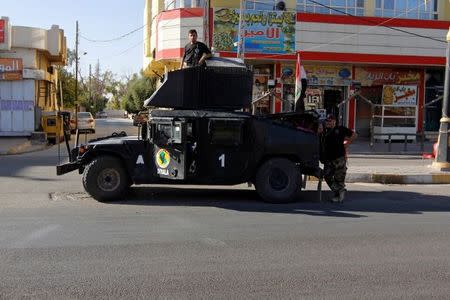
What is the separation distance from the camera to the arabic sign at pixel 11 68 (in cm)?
2761

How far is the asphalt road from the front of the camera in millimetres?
5141

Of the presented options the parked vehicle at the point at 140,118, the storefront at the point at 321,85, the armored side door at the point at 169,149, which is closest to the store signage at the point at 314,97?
the storefront at the point at 321,85

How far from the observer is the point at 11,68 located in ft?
90.9

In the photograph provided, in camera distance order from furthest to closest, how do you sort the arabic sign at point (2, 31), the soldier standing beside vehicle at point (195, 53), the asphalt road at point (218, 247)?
1. the arabic sign at point (2, 31)
2. the soldier standing beside vehicle at point (195, 53)
3. the asphalt road at point (218, 247)

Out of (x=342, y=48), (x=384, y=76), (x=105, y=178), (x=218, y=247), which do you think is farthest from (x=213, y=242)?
(x=384, y=76)

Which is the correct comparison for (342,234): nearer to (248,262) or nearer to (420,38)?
(248,262)

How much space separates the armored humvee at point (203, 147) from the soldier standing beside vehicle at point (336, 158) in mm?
372

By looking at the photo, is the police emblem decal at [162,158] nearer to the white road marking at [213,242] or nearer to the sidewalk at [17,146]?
the white road marking at [213,242]

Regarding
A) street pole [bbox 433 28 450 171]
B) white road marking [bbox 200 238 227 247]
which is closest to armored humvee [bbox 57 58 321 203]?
white road marking [bbox 200 238 227 247]

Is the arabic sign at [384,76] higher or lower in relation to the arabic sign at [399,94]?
higher

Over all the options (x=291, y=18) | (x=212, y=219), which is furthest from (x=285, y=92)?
(x=212, y=219)

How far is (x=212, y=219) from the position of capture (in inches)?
327

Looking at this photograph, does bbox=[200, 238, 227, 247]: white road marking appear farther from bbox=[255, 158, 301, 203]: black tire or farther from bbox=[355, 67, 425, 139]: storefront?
bbox=[355, 67, 425, 139]: storefront

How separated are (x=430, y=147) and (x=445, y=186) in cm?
1432
